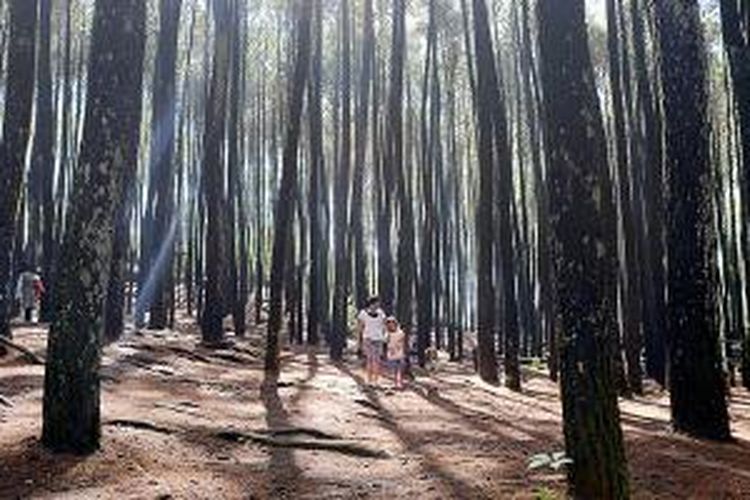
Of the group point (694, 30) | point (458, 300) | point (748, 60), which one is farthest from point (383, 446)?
point (458, 300)

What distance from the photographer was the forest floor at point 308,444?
658 centimetres

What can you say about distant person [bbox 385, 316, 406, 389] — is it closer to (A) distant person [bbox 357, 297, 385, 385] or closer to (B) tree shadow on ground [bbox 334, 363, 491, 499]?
(A) distant person [bbox 357, 297, 385, 385]

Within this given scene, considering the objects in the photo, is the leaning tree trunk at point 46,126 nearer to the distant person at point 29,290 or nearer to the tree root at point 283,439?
Result: the distant person at point 29,290

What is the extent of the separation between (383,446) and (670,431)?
9.61ft

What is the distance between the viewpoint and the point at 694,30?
29.4 feet

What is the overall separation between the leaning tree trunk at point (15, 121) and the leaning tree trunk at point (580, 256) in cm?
772

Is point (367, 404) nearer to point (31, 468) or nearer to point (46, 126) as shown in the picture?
point (31, 468)

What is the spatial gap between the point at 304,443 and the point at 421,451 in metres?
1.03

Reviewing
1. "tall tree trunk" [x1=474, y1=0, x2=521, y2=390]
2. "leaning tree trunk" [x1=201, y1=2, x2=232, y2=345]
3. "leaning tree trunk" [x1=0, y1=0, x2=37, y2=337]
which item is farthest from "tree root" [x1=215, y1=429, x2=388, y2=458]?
"leaning tree trunk" [x1=201, y1=2, x2=232, y2=345]

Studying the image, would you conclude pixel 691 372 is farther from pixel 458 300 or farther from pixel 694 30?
pixel 458 300

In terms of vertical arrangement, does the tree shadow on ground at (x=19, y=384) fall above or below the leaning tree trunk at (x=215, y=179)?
below

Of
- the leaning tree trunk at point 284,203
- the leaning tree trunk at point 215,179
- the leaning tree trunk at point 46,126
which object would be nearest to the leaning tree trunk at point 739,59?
the leaning tree trunk at point 284,203

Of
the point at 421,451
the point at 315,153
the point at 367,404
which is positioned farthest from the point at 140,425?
the point at 315,153

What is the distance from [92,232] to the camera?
6934 millimetres
